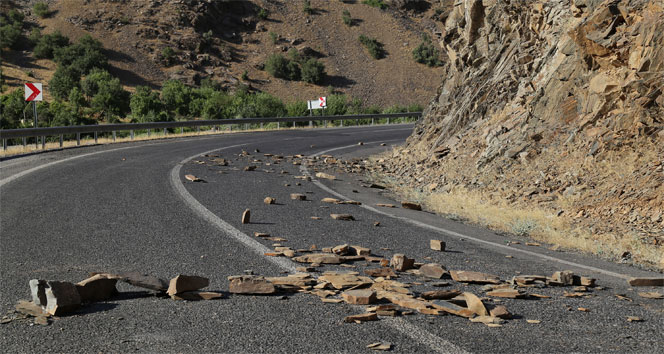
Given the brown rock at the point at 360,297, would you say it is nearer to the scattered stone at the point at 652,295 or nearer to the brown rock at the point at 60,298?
the brown rock at the point at 60,298

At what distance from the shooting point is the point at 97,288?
179 inches

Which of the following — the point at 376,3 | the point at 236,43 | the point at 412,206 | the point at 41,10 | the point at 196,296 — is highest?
the point at 376,3

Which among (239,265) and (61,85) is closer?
(239,265)

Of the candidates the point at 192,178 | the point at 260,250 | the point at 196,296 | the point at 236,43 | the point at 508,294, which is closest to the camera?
the point at 196,296

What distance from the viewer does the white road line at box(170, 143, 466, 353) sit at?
12.2 ft

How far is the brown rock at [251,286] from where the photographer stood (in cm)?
473

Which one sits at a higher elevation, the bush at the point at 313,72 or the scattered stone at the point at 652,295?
the bush at the point at 313,72

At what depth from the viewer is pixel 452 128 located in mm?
16766

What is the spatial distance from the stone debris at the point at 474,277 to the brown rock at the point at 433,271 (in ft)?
0.37

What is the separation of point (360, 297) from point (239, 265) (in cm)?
164

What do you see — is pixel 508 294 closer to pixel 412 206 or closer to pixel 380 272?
pixel 380 272

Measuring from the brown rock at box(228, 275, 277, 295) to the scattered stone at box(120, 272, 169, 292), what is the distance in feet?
1.76

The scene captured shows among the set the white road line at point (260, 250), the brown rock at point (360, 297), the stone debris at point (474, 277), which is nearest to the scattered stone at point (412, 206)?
the white road line at point (260, 250)

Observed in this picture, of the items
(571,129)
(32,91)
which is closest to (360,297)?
(571,129)
